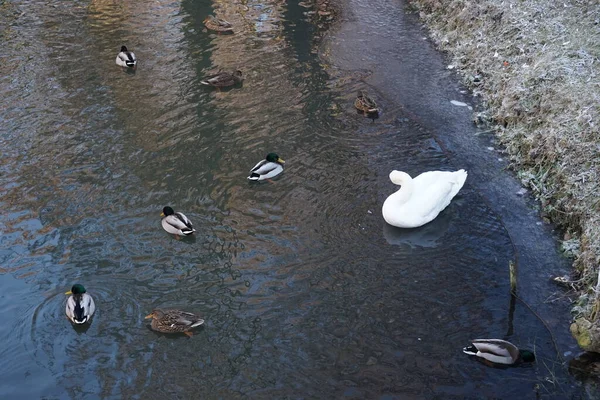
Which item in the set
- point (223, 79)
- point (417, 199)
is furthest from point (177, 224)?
point (223, 79)

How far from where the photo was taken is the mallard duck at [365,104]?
11727 millimetres

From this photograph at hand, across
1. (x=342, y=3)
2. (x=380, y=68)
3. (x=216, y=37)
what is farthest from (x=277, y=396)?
(x=342, y=3)

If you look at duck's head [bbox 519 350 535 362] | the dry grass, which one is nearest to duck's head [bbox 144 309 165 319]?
duck's head [bbox 519 350 535 362]

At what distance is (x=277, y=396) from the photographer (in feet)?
21.5

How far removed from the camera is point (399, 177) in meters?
9.26

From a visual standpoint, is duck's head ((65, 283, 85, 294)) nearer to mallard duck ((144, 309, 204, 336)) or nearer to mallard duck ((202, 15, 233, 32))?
mallard duck ((144, 309, 204, 336))

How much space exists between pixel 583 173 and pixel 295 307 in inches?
189

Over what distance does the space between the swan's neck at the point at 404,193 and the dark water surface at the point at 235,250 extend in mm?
428

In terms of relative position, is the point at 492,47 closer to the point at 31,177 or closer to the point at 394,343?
the point at 394,343

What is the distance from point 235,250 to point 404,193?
258cm

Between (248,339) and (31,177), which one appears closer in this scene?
(248,339)

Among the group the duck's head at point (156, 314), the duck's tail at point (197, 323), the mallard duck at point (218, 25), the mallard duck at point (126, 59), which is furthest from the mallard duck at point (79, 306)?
the mallard duck at point (218, 25)

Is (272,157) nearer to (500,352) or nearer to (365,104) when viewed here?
(365,104)

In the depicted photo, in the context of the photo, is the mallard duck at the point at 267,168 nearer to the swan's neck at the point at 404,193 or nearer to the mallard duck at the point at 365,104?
the swan's neck at the point at 404,193
